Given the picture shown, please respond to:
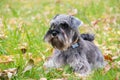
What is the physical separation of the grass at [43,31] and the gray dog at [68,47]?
0.23 meters

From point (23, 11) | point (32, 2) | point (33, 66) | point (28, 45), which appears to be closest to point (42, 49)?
point (28, 45)

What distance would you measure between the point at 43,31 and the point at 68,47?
3.61m

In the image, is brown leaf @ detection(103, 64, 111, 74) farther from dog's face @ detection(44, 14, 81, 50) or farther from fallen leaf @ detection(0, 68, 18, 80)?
fallen leaf @ detection(0, 68, 18, 80)

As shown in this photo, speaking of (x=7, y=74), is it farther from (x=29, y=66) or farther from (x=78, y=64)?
(x=78, y=64)

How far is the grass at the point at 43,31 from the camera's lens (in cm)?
819

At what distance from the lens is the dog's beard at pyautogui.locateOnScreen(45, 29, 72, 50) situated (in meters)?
8.15

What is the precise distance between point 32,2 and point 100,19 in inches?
297

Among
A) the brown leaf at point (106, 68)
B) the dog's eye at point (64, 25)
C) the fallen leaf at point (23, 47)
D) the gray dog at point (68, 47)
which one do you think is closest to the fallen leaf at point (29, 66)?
the gray dog at point (68, 47)

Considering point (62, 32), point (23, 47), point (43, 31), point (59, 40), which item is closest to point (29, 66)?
point (59, 40)

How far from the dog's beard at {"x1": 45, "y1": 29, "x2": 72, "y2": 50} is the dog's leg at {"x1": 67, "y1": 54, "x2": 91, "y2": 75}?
1.02 ft

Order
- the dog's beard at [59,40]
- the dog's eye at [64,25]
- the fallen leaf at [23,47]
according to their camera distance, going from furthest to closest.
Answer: the fallen leaf at [23,47] < the dog's eye at [64,25] < the dog's beard at [59,40]

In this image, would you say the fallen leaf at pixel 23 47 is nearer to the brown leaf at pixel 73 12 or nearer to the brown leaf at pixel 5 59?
the brown leaf at pixel 5 59

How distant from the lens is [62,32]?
8234mm

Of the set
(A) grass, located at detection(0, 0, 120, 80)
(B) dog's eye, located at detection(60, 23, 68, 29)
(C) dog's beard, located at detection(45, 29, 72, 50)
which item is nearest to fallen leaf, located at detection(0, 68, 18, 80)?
(A) grass, located at detection(0, 0, 120, 80)
